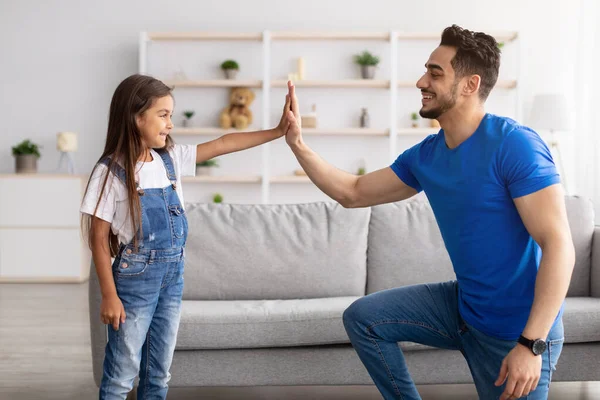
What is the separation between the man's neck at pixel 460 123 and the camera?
1.89m

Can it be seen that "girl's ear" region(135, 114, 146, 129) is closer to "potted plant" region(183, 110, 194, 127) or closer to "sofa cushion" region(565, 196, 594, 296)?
"sofa cushion" region(565, 196, 594, 296)

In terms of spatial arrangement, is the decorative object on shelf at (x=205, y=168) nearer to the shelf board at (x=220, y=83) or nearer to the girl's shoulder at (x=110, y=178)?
the shelf board at (x=220, y=83)

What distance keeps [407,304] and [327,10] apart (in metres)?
4.70

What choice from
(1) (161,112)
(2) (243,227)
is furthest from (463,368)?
(1) (161,112)

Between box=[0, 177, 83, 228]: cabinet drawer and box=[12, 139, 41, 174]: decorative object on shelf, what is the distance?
0.25 m

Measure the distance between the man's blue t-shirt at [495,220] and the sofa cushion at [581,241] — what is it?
1.21m

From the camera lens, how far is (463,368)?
8.12 feet

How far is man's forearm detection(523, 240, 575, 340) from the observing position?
1.58 m

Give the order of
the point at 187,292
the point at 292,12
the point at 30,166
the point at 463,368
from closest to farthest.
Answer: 1. the point at 463,368
2. the point at 187,292
3. the point at 30,166
4. the point at 292,12

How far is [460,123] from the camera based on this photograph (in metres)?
1.90

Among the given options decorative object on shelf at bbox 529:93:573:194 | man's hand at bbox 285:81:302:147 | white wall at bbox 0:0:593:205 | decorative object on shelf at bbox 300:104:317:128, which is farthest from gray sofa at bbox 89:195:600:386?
white wall at bbox 0:0:593:205

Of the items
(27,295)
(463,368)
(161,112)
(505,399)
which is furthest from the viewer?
(27,295)

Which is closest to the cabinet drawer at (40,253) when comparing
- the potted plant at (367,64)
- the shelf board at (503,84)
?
the potted plant at (367,64)

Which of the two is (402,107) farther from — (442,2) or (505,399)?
(505,399)
